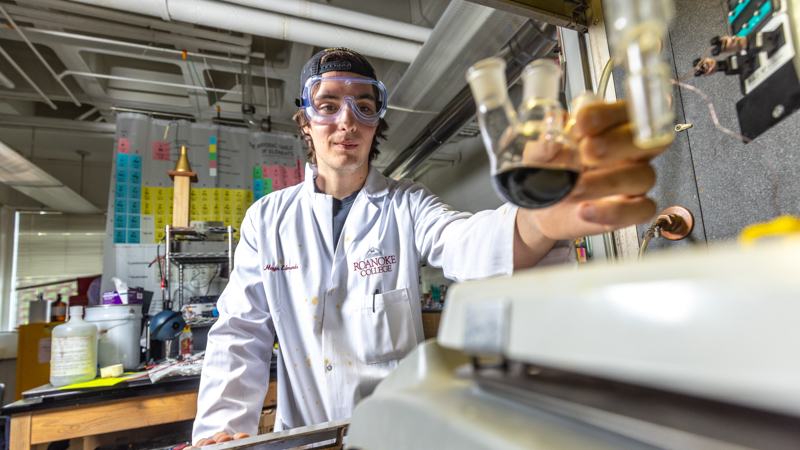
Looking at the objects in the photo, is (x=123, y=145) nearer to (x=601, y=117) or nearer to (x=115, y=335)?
(x=115, y=335)

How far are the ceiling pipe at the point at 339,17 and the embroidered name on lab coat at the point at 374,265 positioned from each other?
5.94 ft

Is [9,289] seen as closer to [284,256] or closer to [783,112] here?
[284,256]

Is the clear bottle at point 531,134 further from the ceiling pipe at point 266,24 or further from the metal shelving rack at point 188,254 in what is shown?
the metal shelving rack at point 188,254

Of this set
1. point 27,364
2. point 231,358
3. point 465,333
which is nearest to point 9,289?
point 27,364

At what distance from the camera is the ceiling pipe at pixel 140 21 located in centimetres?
240

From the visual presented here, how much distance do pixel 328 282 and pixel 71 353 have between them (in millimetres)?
1375

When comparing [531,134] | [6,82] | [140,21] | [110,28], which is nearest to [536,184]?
[531,134]

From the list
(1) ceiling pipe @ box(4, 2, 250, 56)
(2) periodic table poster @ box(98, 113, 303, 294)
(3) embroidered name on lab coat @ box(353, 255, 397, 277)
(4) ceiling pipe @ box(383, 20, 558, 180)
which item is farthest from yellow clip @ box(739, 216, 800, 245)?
(2) periodic table poster @ box(98, 113, 303, 294)

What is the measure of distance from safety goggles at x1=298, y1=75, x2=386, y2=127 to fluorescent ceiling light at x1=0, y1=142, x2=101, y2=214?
391 centimetres

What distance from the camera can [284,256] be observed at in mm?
1358

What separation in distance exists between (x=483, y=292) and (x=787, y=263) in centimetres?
21

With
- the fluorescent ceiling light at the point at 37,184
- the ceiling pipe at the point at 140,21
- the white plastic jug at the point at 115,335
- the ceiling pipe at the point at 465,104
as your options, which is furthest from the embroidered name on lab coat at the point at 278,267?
the fluorescent ceiling light at the point at 37,184

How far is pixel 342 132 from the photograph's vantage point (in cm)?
129

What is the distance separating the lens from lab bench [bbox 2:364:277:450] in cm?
155
